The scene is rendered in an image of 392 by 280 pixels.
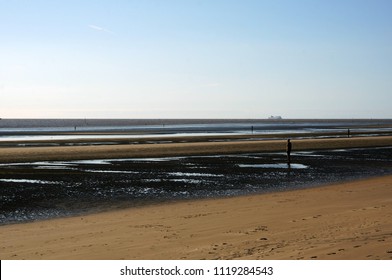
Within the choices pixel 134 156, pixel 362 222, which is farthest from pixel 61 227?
pixel 134 156

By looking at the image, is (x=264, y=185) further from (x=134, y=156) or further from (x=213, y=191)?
(x=134, y=156)

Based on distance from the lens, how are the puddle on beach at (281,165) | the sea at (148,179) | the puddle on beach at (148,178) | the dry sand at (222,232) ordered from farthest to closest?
1. the puddle on beach at (281,165)
2. the puddle on beach at (148,178)
3. the sea at (148,179)
4. the dry sand at (222,232)

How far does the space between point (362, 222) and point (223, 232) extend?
3.04 m

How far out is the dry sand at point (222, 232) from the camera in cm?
901

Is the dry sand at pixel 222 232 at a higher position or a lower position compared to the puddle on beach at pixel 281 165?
higher

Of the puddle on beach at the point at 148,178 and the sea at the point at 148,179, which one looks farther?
the puddle on beach at the point at 148,178

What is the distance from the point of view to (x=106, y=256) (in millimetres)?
9344

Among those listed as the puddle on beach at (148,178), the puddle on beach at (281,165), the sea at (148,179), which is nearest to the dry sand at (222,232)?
the sea at (148,179)

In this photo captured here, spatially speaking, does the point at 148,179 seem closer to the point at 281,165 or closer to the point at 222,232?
the point at 281,165

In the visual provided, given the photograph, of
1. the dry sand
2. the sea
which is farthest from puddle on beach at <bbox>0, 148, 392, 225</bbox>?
the dry sand

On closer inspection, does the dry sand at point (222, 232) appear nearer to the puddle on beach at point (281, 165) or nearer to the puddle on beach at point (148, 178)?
the puddle on beach at point (148, 178)

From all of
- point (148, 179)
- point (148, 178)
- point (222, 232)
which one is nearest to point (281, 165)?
point (148, 178)
